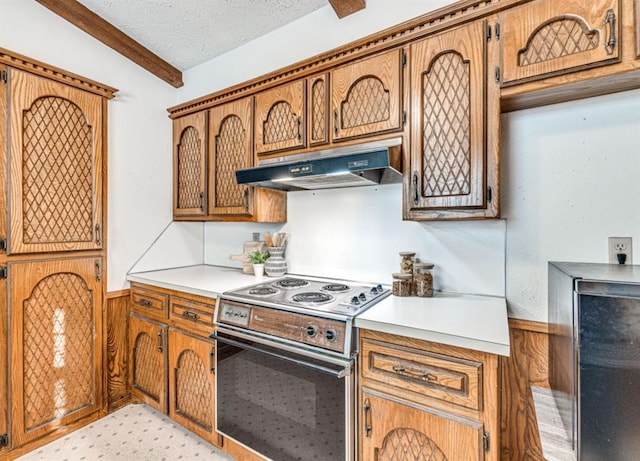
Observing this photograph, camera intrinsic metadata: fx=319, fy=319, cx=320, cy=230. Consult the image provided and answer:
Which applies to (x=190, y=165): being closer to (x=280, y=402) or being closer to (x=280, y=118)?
(x=280, y=118)

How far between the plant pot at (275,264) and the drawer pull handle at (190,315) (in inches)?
22.5

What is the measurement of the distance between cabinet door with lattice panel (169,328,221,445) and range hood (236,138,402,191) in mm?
1012

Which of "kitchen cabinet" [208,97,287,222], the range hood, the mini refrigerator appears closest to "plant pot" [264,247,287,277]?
"kitchen cabinet" [208,97,287,222]

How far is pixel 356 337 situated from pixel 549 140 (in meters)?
1.26

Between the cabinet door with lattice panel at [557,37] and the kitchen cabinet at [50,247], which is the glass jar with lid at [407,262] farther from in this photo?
the kitchen cabinet at [50,247]

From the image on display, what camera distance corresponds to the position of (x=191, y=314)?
1.92m

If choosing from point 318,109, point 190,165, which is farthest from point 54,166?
point 318,109

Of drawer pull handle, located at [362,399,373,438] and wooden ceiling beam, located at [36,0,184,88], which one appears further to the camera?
wooden ceiling beam, located at [36,0,184,88]

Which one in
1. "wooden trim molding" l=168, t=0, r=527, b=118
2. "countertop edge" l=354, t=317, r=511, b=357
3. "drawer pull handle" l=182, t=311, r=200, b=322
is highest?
"wooden trim molding" l=168, t=0, r=527, b=118

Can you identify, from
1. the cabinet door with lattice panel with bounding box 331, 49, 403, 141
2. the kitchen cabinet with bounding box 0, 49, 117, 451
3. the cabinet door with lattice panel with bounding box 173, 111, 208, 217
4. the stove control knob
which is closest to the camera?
the stove control knob

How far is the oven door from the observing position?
1331 mm

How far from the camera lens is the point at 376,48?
64.1 inches

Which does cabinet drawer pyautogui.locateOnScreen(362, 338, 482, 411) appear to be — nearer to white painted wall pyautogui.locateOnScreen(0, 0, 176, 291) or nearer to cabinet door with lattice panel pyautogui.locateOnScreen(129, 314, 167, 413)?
cabinet door with lattice panel pyautogui.locateOnScreen(129, 314, 167, 413)

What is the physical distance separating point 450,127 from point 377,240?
76cm
